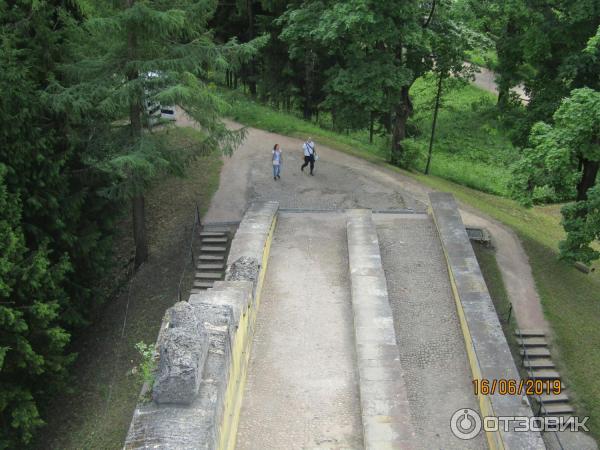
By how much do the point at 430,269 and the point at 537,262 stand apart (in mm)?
4444

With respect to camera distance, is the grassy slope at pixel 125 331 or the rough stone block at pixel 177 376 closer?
the rough stone block at pixel 177 376

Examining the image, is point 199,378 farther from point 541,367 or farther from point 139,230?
point 139,230

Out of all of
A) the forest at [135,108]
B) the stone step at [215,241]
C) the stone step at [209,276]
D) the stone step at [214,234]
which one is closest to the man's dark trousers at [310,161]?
the forest at [135,108]

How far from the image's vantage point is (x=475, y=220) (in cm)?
1847

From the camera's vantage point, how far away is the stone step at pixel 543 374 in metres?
13.3

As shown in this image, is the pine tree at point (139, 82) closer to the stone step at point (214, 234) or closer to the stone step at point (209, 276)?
the stone step at point (214, 234)

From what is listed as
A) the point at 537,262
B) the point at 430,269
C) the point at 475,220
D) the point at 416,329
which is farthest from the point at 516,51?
the point at 416,329

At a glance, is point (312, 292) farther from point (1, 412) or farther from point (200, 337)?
point (1, 412)

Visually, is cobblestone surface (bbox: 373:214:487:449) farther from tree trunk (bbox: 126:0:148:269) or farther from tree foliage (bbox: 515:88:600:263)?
tree trunk (bbox: 126:0:148:269)

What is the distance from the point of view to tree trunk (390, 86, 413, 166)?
22.0 meters

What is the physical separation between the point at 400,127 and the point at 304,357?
1387 cm

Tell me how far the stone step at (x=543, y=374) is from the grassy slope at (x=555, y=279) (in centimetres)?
23

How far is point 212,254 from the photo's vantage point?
53.7 feet

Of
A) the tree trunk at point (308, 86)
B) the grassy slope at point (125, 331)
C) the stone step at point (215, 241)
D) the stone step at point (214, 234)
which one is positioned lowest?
the grassy slope at point (125, 331)
